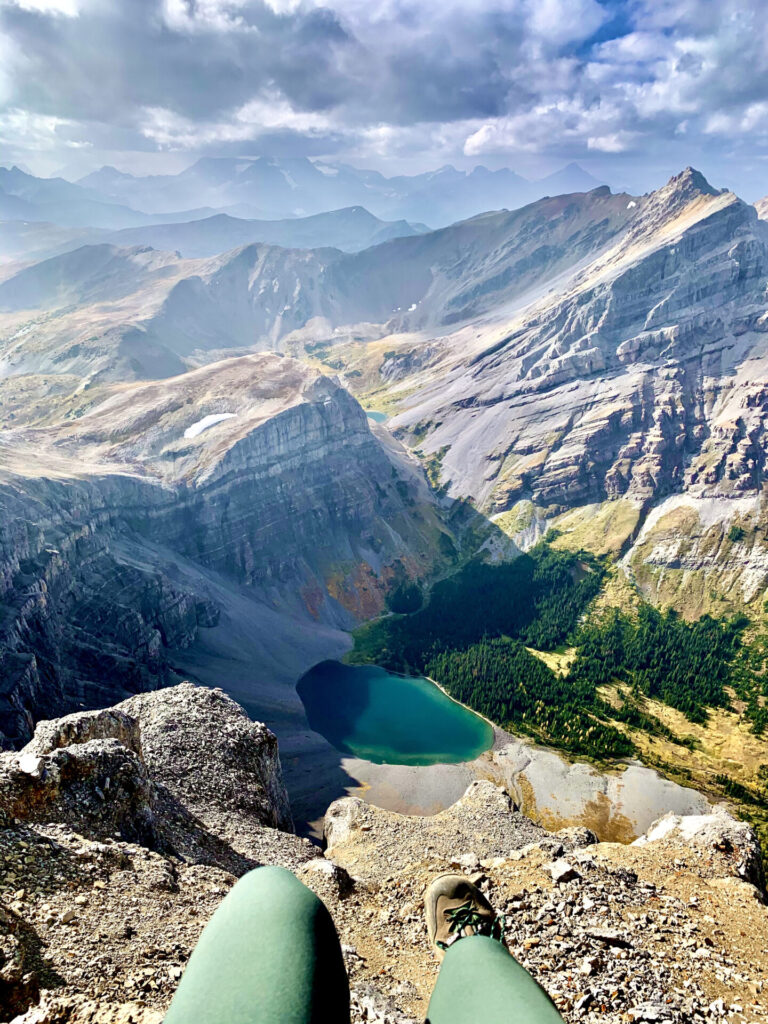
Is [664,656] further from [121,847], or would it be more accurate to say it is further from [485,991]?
[485,991]

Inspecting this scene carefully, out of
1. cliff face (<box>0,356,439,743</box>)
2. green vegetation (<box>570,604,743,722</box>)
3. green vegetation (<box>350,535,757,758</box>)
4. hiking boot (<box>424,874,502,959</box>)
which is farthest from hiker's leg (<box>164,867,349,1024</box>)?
green vegetation (<box>570,604,743,722</box>)

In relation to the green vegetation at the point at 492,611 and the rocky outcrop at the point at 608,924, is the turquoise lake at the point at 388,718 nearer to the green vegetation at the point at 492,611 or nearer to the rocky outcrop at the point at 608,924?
the green vegetation at the point at 492,611

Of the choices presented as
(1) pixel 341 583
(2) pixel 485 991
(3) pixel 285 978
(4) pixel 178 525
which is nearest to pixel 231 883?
(2) pixel 485 991

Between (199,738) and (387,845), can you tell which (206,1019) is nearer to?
(199,738)

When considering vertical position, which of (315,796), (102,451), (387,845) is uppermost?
(102,451)

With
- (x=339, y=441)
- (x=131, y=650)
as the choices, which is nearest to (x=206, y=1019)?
(x=131, y=650)

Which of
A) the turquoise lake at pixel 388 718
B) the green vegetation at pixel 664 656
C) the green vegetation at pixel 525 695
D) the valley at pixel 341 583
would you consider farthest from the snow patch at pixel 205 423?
the green vegetation at pixel 664 656

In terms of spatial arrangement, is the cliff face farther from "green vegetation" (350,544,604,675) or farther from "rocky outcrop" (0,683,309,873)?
"rocky outcrop" (0,683,309,873)
